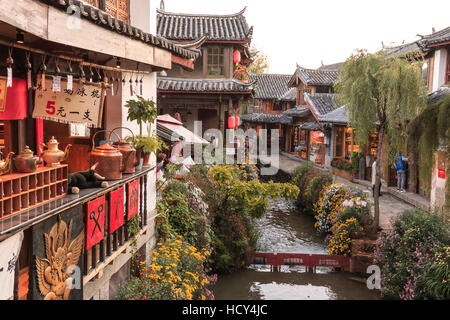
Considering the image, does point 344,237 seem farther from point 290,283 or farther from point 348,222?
point 290,283

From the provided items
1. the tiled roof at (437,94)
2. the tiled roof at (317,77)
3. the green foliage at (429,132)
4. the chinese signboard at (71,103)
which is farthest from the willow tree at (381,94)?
the tiled roof at (317,77)

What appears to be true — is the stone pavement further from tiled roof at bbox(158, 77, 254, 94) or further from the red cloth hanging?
the red cloth hanging

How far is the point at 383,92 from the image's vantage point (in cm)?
1284

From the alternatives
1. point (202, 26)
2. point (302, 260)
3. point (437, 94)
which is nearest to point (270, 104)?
point (202, 26)

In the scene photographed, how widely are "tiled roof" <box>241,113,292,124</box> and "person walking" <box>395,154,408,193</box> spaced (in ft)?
65.5

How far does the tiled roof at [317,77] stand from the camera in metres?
33.4

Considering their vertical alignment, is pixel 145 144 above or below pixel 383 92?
below

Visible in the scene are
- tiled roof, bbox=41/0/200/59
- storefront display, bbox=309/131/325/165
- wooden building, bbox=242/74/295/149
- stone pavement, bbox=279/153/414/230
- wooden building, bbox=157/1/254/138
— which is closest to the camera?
tiled roof, bbox=41/0/200/59

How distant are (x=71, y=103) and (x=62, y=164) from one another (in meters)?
1.21

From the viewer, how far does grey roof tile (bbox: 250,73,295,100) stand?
45056 millimetres

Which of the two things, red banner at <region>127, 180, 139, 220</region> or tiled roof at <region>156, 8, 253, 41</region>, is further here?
tiled roof at <region>156, 8, 253, 41</region>

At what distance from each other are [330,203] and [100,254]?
11.3 metres

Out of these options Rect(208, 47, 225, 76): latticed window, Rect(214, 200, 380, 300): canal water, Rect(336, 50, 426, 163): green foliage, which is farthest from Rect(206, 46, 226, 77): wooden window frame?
Rect(214, 200, 380, 300): canal water

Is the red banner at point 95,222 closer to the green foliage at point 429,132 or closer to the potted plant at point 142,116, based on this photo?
the potted plant at point 142,116
